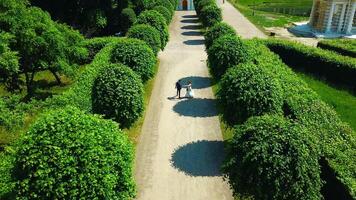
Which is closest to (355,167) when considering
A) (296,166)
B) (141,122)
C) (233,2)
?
(296,166)

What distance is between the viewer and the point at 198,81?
3331 cm

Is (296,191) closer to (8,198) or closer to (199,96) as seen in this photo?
(8,198)

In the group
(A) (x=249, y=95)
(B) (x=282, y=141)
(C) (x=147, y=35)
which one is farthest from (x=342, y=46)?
(B) (x=282, y=141)

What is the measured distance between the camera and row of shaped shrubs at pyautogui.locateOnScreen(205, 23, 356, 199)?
1447 cm

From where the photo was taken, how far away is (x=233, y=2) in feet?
272

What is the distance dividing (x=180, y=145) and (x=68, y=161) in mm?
11033

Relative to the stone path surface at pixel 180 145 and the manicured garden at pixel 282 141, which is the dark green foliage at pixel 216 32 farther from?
the manicured garden at pixel 282 141

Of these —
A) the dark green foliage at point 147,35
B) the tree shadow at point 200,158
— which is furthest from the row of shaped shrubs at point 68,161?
the dark green foliage at point 147,35

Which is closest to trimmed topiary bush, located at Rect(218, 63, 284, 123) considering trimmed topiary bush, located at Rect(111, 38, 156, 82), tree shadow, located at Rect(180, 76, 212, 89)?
trimmed topiary bush, located at Rect(111, 38, 156, 82)

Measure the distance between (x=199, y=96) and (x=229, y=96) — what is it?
9.25 metres

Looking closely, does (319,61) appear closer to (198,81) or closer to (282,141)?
(198,81)

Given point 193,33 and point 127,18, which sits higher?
point 127,18

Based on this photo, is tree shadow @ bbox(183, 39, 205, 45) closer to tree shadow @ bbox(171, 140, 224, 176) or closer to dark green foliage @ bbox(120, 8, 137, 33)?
dark green foliage @ bbox(120, 8, 137, 33)

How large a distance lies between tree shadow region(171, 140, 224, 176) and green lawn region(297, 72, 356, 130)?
32.5 feet
